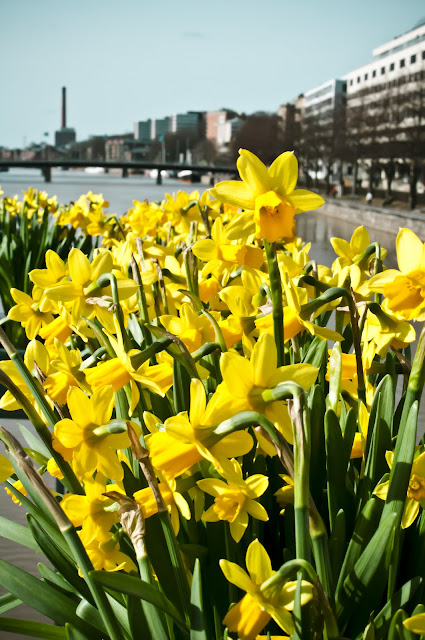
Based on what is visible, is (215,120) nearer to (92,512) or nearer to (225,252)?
(225,252)

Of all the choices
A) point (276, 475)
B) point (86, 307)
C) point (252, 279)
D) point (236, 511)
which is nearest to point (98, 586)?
point (236, 511)

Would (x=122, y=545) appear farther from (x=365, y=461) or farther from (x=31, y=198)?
(x=31, y=198)

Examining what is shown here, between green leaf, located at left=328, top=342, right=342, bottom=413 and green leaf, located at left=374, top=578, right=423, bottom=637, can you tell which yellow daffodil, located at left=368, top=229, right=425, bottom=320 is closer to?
green leaf, located at left=328, top=342, right=342, bottom=413

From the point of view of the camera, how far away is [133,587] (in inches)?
35.8

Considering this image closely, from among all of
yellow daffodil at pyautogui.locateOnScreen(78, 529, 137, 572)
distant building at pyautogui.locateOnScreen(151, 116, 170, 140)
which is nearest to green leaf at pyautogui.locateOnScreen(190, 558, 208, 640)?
yellow daffodil at pyautogui.locateOnScreen(78, 529, 137, 572)

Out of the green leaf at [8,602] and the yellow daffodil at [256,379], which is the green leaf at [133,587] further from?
the green leaf at [8,602]

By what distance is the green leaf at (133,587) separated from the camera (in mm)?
Answer: 872

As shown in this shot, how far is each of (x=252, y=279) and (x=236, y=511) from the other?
634 mm

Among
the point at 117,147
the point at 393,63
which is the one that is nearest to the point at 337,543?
the point at 393,63

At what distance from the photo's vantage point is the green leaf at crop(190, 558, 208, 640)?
94cm

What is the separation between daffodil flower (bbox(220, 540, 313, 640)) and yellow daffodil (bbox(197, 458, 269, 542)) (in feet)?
0.31

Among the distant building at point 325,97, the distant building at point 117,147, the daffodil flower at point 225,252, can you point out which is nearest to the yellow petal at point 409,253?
the daffodil flower at point 225,252

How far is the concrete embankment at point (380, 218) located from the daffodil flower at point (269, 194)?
17284mm

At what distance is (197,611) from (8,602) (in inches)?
22.7
